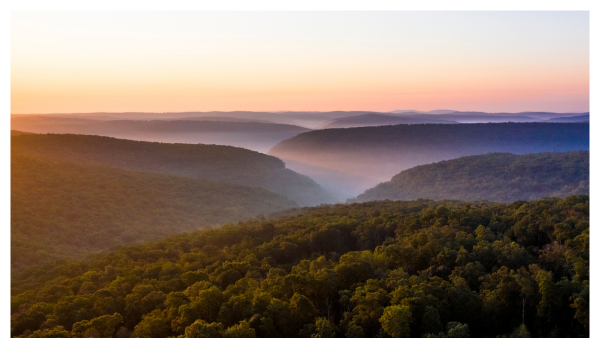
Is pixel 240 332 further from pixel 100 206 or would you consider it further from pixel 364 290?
pixel 100 206

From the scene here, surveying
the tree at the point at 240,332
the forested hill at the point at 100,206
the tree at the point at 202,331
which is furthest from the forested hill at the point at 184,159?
the tree at the point at 240,332

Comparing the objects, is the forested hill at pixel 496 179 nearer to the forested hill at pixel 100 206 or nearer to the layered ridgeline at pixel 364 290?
the forested hill at pixel 100 206

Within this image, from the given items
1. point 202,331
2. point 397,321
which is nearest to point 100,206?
point 202,331

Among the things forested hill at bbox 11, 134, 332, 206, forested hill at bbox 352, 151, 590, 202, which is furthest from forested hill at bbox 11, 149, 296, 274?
forested hill at bbox 352, 151, 590, 202

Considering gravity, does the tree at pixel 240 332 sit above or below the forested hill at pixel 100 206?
above

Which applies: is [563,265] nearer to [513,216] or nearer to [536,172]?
[513,216]

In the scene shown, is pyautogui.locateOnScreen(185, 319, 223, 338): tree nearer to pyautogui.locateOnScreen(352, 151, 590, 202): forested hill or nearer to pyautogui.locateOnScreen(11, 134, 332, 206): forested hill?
pyautogui.locateOnScreen(352, 151, 590, 202): forested hill

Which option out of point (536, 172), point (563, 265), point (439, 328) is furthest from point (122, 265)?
point (536, 172)
